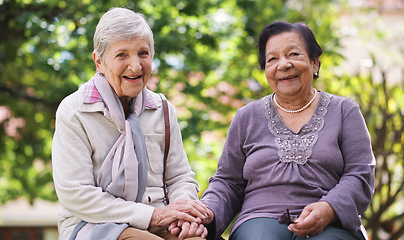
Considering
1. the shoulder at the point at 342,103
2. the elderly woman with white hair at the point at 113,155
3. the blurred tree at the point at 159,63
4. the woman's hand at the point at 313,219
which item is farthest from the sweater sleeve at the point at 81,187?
the blurred tree at the point at 159,63

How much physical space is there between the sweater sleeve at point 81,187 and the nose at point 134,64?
0.34m

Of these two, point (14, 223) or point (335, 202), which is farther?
point (14, 223)

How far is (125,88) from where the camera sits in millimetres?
2330

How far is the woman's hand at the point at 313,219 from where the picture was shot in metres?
2.13

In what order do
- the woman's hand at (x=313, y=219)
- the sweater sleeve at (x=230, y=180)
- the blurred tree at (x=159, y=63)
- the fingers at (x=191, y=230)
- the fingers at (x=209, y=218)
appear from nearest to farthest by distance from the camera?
the woman's hand at (x=313, y=219) → the fingers at (x=191, y=230) → the fingers at (x=209, y=218) → the sweater sleeve at (x=230, y=180) → the blurred tree at (x=159, y=63)

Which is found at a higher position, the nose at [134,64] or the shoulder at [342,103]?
the nose at [134,64]

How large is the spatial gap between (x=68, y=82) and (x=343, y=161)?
342 cm

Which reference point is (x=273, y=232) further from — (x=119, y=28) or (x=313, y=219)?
(x=119, y=28)

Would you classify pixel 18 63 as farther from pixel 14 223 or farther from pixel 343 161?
pixel 14 223

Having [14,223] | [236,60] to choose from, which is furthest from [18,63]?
[14,223]

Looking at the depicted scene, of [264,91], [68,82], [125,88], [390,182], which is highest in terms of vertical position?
[125,88]

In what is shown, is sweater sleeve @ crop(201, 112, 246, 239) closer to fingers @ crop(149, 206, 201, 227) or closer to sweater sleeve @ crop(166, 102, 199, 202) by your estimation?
sweater sleeve @ crop(166, 102, 199, 202)

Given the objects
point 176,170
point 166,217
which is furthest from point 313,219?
point 176,170

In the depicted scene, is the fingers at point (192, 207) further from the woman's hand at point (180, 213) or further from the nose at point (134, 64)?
the nose at point (134, 64)
